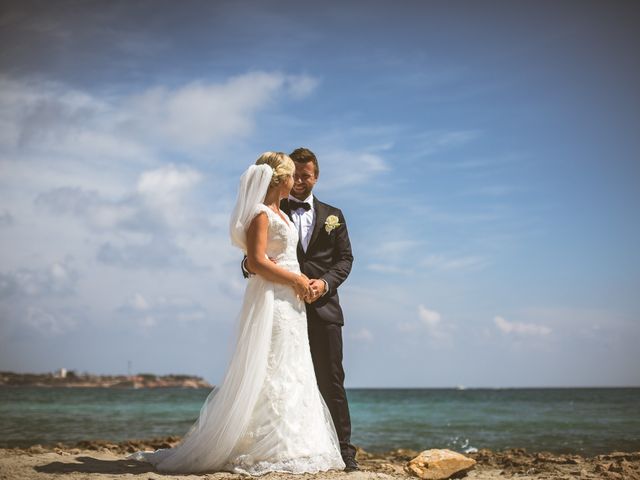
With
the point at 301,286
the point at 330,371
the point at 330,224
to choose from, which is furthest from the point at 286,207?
the point at 330,371

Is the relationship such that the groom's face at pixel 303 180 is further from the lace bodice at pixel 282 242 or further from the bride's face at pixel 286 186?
the lace bodice at pixel 282 242

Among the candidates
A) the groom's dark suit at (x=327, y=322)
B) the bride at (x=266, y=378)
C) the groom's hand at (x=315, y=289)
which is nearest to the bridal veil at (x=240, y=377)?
the bride at (x=266, y=378)

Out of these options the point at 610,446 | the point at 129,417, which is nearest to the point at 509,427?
the point at 610,446

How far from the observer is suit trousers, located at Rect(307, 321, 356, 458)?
227 inches

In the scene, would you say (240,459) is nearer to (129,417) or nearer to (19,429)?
(19,429)

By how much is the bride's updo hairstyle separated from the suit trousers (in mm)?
1402

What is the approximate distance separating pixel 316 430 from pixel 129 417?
19.9 m

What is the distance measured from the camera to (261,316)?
535cm

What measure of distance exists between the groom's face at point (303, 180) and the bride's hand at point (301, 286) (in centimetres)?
89

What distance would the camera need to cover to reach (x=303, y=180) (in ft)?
19.4

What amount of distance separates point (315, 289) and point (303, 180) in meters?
1.09

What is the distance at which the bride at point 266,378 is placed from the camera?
5.06 metres

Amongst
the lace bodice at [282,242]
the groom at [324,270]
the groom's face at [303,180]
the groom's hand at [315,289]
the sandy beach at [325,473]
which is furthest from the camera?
the groom's face at [303,180]

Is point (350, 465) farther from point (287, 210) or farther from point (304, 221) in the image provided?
point (287, 210)
